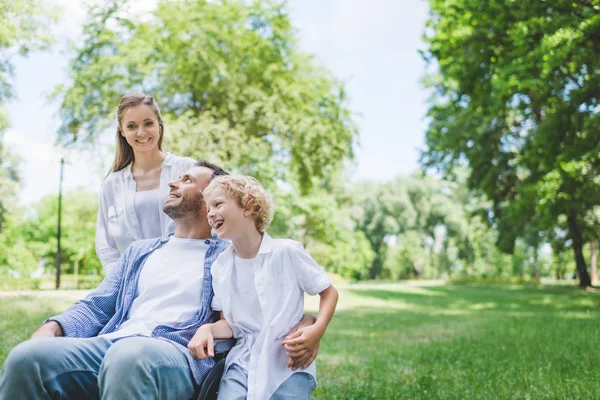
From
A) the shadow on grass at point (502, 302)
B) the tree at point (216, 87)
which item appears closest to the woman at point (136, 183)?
the shadow on grass at point (502, 302)

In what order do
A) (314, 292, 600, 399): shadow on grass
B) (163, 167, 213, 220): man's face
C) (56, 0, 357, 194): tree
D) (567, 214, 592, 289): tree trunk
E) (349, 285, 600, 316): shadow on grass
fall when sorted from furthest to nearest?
(567, 214, 592, 289): tree trunk → (56, 0, 357, 194): tree → (349, 285, 600, 316): shadow on grass → (314, 292, 600, 399): shadow on grass → (163, 167, 213, 220): man's face

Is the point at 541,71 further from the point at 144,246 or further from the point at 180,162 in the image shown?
the point at 144,246

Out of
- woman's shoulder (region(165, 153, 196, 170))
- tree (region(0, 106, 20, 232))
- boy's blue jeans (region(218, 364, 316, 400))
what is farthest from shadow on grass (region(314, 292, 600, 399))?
tree (region(0, 106, 20, 232))

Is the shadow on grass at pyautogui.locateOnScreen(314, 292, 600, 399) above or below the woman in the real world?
below

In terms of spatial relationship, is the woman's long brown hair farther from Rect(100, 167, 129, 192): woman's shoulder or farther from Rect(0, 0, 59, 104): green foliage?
Rect(0, 0, 59, 104): green foliage

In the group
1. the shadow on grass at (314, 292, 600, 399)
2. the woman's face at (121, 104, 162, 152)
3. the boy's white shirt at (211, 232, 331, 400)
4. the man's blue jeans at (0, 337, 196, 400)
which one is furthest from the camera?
the shadow on grass at (314, 292, 600, 399)

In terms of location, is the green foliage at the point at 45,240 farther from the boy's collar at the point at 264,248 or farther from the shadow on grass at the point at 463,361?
the boy's collar at the point at 264,248

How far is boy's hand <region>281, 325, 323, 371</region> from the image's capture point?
2.53 meters

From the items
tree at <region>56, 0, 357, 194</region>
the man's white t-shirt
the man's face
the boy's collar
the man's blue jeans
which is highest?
tree at <region>56, 0, 357, 194</region>

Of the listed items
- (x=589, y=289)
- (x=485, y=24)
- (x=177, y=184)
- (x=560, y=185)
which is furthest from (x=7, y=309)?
(x=589, y=289)

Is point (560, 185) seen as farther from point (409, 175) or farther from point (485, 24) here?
point (409, 175)

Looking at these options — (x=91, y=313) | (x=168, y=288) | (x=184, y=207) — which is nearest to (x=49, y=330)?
(x=91, y=313)

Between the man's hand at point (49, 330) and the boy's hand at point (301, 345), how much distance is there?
1095 millimetres

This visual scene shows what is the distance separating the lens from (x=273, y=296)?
267 centimetres
